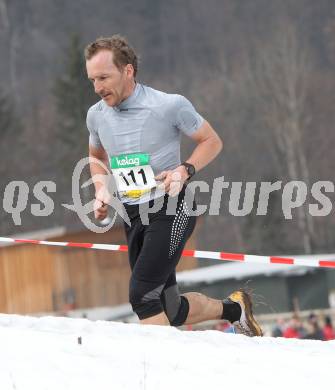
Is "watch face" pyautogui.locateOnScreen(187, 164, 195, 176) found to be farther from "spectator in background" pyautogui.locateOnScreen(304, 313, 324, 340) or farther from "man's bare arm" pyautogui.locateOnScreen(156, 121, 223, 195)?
"spectator in background" pyautogui.locateOnScreen(304, 313, 324, 340)

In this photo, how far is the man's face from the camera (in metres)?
7.01

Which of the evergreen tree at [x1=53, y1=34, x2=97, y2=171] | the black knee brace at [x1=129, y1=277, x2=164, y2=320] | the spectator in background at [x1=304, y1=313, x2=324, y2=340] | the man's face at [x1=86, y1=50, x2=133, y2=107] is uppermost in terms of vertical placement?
the evergreen tree at [x1=53, y1=34, x2=97, y2=171]

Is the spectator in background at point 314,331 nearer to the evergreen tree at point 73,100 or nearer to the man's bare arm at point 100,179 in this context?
the man's bare arm at point 100,179

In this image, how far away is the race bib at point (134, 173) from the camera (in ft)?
23.2

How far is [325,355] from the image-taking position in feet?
19.9

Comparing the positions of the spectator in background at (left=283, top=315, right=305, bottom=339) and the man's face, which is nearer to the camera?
the man's face

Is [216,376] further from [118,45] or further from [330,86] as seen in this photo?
[330,86]

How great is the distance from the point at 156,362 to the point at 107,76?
2062 mm

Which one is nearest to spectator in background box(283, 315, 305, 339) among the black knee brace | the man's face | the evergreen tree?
the black knee brace

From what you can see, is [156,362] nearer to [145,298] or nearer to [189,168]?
[145,298]

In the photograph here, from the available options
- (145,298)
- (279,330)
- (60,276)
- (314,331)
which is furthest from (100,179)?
(60,276)

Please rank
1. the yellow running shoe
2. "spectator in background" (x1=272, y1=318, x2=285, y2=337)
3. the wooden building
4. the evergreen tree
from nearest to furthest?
the yellow running shoe
"spectator in background" (x1=272, y1=318, x2=285, y2=337)
the wooden building
the evergreen tree

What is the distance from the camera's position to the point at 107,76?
277 inches

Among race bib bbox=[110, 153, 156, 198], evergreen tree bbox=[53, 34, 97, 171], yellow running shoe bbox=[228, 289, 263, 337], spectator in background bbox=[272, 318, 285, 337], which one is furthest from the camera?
evergreen tree bbox=[53, 34, 97, 171]
